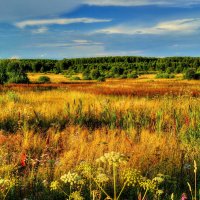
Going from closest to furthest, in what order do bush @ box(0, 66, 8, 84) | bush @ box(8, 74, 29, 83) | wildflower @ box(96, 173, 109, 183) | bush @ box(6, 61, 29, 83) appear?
wildflower @ box(96, 173, 109, 183) → bush @ box(0, 66, 8, 84) → bush @ box(8, 74, 29, 83) → bush @ box(6, 61, 29, 83)

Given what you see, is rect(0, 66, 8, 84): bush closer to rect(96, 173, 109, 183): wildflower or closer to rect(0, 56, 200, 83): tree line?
rect(0, 56, 200, 83): tree line

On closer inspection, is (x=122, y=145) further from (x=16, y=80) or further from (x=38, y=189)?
(x=16, y=80)

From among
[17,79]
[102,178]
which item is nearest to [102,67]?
[17,79]

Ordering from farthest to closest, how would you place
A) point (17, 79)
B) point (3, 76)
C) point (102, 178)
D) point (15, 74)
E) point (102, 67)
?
point (102, 67) < point (15, 74) < point (17, 79) < point (3, 76) < point (102, 178)

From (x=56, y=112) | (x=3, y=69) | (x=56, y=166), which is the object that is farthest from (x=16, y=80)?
(x=56, y=166)

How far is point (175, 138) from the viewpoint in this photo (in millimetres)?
6668

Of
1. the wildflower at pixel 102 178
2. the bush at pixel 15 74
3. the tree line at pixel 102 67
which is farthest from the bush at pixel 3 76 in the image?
the wildflower at pixel 102 178

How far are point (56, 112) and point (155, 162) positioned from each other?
6065 mm

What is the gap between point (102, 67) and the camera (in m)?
116

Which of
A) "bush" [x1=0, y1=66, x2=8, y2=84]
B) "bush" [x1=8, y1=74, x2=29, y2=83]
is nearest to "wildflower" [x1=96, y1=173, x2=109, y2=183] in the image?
"bush" [x1=0, y1=66, x2=8, y2=84]

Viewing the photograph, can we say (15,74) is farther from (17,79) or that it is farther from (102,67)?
(102,67)

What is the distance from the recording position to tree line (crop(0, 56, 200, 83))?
35.5 metres

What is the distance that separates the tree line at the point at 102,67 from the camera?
35469 mm

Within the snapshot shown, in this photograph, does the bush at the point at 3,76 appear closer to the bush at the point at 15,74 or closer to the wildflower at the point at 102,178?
the bush at the point at 15,74
